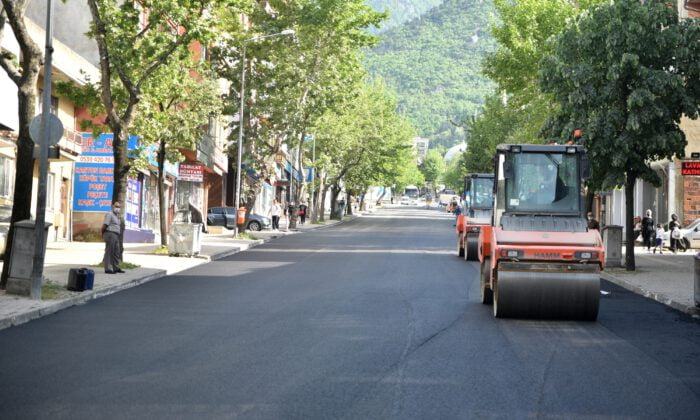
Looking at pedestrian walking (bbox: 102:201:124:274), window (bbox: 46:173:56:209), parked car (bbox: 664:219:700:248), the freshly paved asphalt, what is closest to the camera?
the freshly paved asphalt

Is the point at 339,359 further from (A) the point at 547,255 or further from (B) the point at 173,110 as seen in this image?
(B) the point at 173,110

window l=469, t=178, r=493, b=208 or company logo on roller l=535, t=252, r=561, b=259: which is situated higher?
window l=469, t=178, r=493, b=208

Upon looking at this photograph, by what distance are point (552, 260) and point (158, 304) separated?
6.71m

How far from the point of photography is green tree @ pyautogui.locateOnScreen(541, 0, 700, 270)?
2597 centimetres

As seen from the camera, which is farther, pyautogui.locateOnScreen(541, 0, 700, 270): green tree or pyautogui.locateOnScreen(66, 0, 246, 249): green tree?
pyautogui.locateOnScreen(541, 0, 700, 270): green tree

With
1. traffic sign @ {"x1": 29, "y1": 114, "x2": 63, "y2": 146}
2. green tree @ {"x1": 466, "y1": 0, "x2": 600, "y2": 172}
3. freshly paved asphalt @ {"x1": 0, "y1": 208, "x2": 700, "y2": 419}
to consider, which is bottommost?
freshly paved asphalt @ {"x1": 0, "y1": 208, "x2": 700, "y2": 419}

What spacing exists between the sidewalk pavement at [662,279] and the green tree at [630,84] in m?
1.21

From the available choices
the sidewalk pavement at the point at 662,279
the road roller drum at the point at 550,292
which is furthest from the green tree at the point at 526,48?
the road roller drum at the point at 550,292

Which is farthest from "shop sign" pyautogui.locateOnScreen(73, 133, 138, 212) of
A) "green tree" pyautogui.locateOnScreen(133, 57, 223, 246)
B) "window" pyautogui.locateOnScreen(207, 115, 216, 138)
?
"window" pyautogui.locateOnScreen(207, 115, 216, 138)

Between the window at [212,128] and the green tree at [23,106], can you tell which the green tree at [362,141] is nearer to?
the window at [212,128]

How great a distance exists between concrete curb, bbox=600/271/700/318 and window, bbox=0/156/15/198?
18.2 m

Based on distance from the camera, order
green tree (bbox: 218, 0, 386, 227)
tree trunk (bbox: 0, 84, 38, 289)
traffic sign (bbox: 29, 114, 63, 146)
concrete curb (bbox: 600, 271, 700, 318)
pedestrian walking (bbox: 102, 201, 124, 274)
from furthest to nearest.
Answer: green tree (bbox: 218, 0, 386, 227)
pedestrian walking (bbox: 102, 201, 124, 274)
tree trunk (bbox: 0, 84, 38, 289)
concrete curb (bbox: 600, 271, 700, 318)
traffic sign (bbox: 29, 114, 63, 146)

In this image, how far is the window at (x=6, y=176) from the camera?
29.4 metres

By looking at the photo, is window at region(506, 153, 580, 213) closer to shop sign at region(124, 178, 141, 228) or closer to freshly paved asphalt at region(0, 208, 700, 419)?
freshly paved asphalt at region(0, 208, 700, 419)
